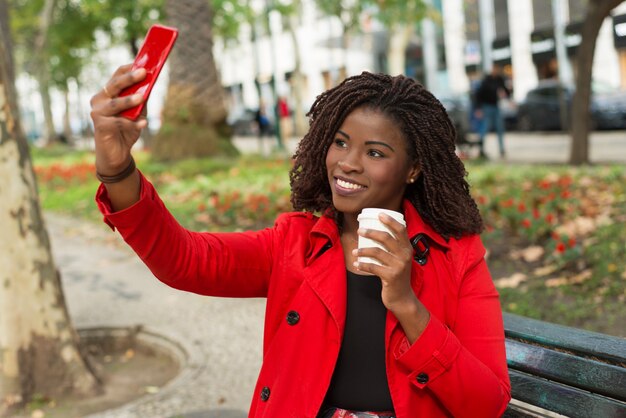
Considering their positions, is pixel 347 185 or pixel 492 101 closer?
pixel 347 185

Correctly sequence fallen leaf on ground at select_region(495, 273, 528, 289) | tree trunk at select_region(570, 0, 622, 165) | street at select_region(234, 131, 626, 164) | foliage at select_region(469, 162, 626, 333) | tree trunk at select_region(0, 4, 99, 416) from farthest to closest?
street at select_region(234, 131, 626, 164)
tree trunk at select_region(570, 0, 622, 165)
fallen leaf on ground at select_region(495, 273, 528, 289)
foliage at select_region(469, 162, 626, 333)
tree trunk at select_region(0, 4, 99, 416)

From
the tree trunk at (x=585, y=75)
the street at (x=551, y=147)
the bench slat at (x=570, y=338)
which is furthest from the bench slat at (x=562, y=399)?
the street at (x=551, y=147)

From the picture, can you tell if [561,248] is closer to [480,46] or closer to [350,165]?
[350,165]

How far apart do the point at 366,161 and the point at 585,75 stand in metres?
9.35

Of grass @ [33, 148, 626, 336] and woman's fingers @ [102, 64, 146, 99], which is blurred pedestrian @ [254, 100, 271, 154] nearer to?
grass @ [33, 148, 626, 336]

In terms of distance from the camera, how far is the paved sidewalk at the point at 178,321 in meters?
4.38

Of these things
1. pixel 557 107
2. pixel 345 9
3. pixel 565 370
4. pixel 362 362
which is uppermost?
pixel 345 9

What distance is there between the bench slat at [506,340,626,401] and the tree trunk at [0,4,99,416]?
2.97 metres

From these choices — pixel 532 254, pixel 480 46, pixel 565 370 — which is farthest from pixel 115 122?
pixel 480 46

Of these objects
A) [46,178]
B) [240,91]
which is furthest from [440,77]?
[46,178]

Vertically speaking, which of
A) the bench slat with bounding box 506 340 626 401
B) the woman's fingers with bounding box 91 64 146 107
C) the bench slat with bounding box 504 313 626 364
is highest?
the woman's fingers with bounding box 91 64 146 107

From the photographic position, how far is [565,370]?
2203 millimetres

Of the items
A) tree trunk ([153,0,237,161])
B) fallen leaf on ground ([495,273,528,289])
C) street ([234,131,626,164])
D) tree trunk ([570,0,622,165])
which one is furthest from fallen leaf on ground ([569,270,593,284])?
tree trunk ([153,0,237,161])

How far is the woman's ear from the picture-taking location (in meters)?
2.21
